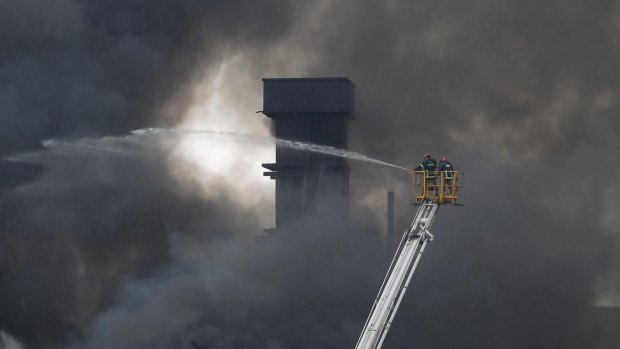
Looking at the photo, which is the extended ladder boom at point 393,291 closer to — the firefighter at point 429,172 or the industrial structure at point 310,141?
the firefighter at point 429,172

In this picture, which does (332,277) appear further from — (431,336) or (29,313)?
(29,313)

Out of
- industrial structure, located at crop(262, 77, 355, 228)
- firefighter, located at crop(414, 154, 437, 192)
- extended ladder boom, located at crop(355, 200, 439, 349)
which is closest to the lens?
extended ladder boom, located at crop(355, 200, 439, 349)

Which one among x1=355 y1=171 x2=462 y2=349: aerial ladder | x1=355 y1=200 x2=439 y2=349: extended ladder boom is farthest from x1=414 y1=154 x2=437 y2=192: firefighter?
x1=355 y1=200 x2=439 y2=349: extended ladder boom

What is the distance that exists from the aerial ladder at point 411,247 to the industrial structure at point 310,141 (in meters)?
23.6

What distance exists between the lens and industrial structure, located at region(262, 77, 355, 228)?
45.4m

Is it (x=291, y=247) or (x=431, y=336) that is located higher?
(x=291, y=247)

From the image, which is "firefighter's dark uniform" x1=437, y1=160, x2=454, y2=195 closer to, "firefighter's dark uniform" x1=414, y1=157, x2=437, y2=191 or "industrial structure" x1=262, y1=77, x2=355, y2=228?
"firefighter's dark uniform" x1=414, y1=157, x2=437, y2=191

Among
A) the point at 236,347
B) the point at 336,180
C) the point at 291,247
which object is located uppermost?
the point at 336,180

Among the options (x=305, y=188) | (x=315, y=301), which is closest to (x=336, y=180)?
(x=305, y=188)

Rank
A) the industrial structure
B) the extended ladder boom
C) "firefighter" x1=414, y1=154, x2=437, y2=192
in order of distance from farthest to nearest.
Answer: the industrial structure
"firefighter" x1=414, y1=154, x2=437, y2=192
the extended ladder boom

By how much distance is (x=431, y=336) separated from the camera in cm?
4600

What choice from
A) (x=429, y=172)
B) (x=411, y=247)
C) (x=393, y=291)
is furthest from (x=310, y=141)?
(x=393, y=291)

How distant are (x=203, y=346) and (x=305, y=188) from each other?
8016 millimetres

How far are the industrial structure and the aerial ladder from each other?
2364 cm
